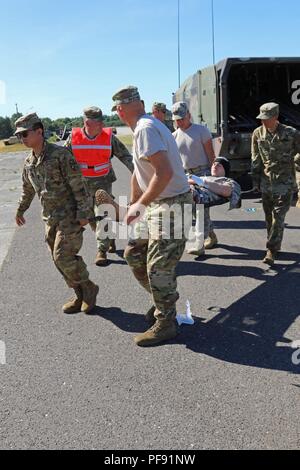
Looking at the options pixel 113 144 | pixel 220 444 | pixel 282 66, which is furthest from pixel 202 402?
pixel 282 66

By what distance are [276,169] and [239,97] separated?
586 centimetres

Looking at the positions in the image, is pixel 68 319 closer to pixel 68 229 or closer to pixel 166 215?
pixel 68 229

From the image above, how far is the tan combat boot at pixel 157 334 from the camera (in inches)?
140

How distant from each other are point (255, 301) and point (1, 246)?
161 inches

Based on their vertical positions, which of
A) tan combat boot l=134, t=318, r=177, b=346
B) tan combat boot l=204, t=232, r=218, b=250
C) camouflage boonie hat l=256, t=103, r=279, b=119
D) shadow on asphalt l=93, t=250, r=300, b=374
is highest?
camouflage boonie hat l=256, t=103, r=279, b=119

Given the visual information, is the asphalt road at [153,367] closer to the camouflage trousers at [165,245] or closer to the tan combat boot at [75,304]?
the tan combat boot at [75,304]

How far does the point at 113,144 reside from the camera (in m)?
5.56

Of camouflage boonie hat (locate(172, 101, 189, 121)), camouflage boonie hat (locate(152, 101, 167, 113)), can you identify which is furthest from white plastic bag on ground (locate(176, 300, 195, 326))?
camouflage boonie hat (locate(152, 101, 167, 113))

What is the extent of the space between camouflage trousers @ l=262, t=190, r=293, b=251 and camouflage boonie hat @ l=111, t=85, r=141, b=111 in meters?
2.46

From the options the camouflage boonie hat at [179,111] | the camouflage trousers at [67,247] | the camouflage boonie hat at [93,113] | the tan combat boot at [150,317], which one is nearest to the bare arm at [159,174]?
the camouflage trousers at [67,247]

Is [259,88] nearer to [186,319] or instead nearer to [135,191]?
[135,191]

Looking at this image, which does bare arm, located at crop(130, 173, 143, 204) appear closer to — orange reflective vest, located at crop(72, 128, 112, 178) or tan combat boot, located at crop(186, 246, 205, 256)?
orange reflective vest, located at crop(72, 128, 112, 178)

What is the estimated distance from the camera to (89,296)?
422cm

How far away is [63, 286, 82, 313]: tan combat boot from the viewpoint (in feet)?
13.9
